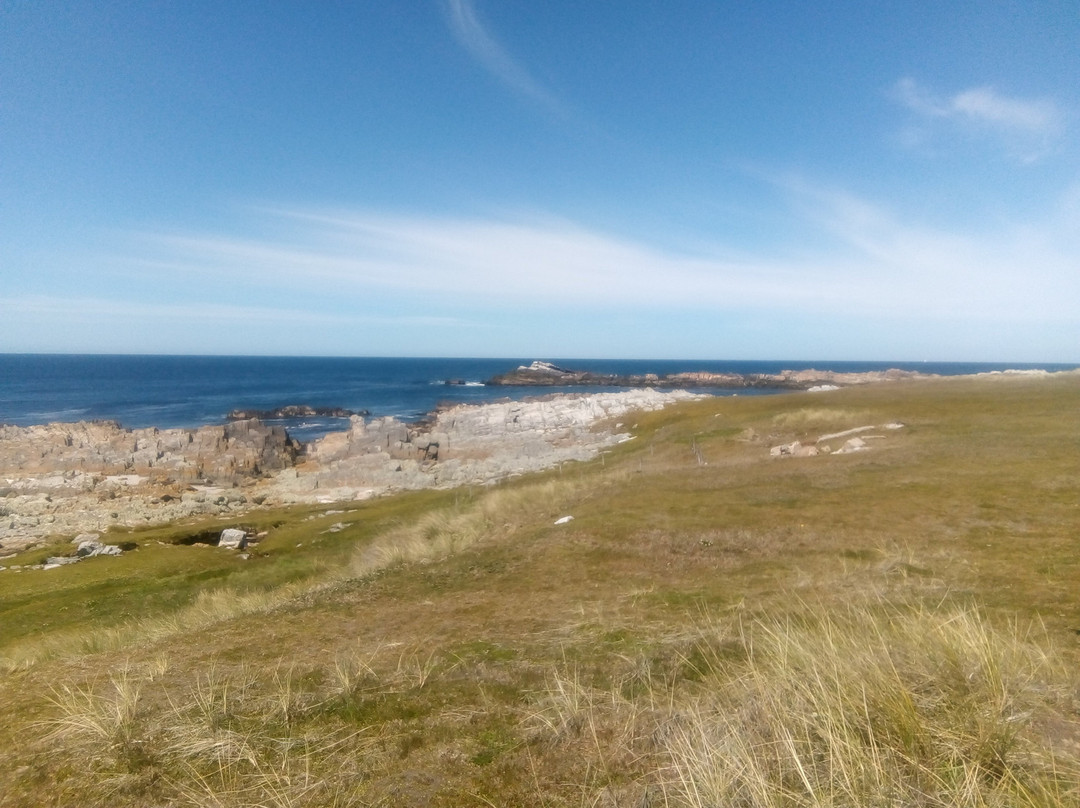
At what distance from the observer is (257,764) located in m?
5.76

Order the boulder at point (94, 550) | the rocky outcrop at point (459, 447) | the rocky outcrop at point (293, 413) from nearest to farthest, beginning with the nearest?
the boulder at point (94, 550), the rocky outcrop at point (459, 447), the rocky outcrop at point (293, 413)

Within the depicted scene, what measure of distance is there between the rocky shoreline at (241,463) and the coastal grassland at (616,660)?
1819 cm

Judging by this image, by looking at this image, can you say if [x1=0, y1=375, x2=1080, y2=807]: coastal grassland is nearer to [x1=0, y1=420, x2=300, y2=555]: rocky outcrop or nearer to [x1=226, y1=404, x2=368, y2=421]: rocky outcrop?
[x1=0, y1=420, x2=300, y2=555]: rocky outcrop

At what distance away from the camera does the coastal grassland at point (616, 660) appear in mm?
4988

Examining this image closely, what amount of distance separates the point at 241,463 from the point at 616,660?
53.8m

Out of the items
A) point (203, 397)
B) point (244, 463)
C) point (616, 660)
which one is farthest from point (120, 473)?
point (203, 397)

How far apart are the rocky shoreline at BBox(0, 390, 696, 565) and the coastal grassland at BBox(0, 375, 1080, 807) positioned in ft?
59.7

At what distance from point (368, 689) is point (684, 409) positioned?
51.9 meters

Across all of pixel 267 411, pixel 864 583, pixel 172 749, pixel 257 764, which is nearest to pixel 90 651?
pixel 172 749

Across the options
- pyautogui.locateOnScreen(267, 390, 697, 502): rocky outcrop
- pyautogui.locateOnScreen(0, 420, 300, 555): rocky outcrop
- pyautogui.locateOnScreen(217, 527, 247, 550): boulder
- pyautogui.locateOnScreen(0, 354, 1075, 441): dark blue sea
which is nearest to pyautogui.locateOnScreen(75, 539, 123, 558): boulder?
pyautogui.locateOnScreen(217, 527, 247, 550): boulder

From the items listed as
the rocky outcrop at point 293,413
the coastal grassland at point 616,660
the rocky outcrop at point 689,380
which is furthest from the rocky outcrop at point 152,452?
the rocky outcrop at point 689,380

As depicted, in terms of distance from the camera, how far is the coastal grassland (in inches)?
196

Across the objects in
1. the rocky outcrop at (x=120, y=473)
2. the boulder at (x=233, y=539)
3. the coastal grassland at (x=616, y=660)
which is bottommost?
the rocky outcrop at (x=120, y=473)

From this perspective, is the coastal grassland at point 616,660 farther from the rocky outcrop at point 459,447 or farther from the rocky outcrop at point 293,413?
the rocky outcrop at point 293,413
